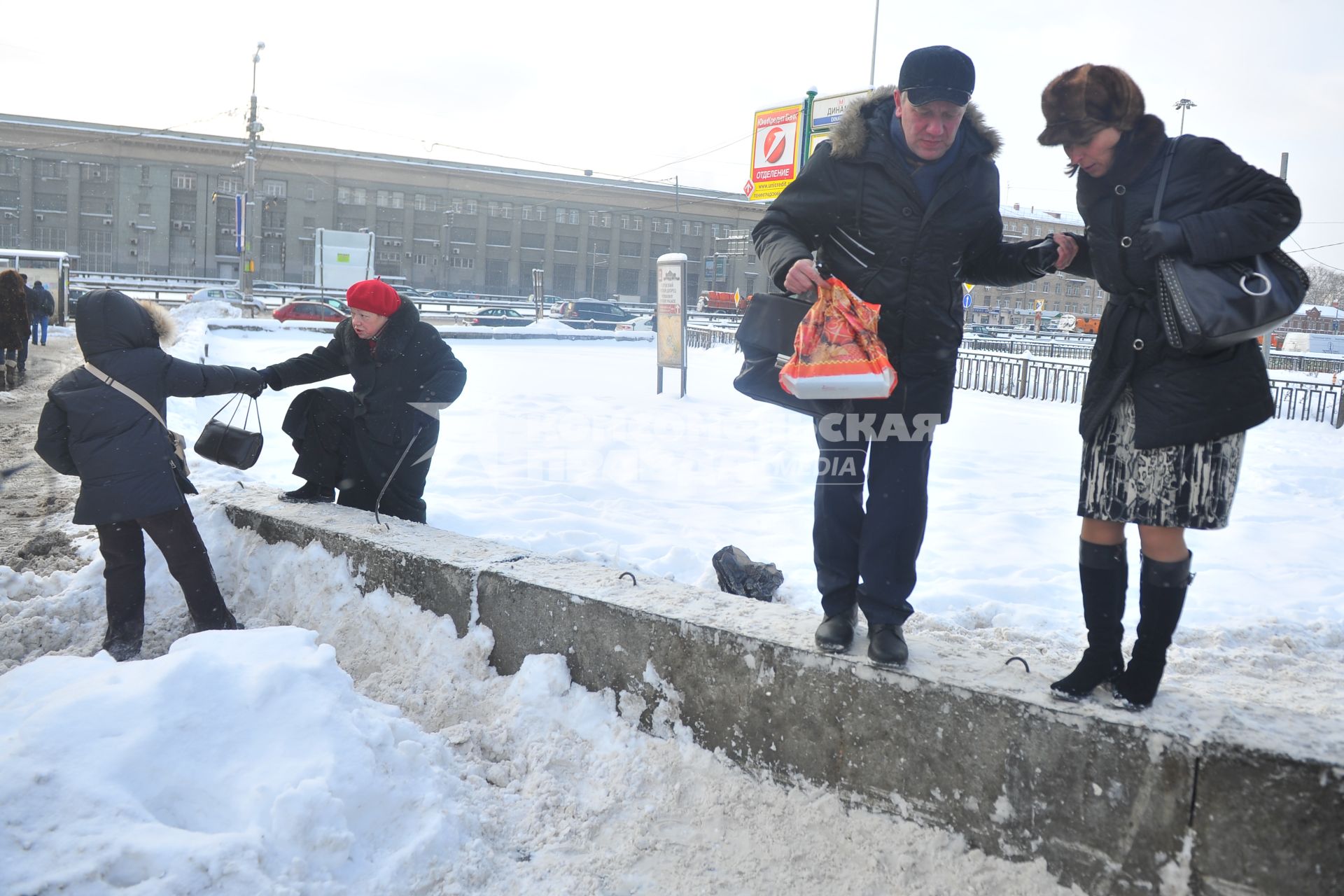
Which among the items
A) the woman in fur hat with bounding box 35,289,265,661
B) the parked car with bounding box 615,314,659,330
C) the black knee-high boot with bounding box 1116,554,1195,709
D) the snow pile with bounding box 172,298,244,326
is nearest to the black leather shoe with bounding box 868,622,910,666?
the black knee-high boot with bounding box 1116,554,1195,709

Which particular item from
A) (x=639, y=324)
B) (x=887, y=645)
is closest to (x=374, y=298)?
(x=887, y=645)

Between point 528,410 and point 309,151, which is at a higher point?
point 309,151

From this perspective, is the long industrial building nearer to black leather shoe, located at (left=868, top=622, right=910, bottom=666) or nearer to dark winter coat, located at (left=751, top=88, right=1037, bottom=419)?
Answer: dark winter coat, located at (left=751, top=88, right=1037, bottom=419)

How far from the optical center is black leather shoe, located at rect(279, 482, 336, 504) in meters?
4.51

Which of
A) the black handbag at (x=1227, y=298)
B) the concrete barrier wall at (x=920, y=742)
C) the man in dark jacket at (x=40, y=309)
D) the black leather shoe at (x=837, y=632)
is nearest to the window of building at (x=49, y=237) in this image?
the man in dark jacket at (x=40, y=309)

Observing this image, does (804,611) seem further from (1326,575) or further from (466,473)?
(466,473)

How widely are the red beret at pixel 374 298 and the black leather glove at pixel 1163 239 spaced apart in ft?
10.9

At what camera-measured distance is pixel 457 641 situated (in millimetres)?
3352

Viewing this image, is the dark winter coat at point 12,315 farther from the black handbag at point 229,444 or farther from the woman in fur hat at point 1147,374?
the woman in fur hat at point 1147,374

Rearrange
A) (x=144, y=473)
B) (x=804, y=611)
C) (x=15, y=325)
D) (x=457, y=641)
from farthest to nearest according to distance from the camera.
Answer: (x=15, y=325)
(x=144, y=473)
(x=457, y=641)
(x=804, y=611)

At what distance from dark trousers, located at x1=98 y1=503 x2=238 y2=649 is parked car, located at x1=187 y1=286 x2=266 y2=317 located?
89.9 ft

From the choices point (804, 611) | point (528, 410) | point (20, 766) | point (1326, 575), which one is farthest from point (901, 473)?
point (528, 410)

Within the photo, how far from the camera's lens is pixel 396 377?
4.57 m

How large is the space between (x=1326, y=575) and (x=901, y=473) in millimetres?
4425
